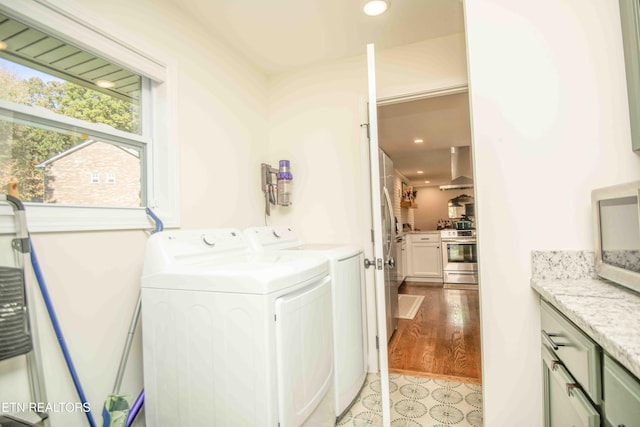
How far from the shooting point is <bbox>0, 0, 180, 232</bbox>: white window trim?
1.21m

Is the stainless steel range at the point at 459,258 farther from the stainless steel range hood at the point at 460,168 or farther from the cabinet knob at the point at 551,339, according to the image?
the cabinet knob at the point at 551,339

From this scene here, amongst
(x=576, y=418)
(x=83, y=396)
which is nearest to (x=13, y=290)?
(x=83, y=396)

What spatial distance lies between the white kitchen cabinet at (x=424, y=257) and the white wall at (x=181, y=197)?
13.8ft

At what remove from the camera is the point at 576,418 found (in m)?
0.89

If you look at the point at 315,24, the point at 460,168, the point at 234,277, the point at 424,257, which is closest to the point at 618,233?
the point at 234,277

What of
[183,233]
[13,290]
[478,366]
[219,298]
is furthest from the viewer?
[478,366]

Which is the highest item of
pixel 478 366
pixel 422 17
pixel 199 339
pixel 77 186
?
pixel 422 17

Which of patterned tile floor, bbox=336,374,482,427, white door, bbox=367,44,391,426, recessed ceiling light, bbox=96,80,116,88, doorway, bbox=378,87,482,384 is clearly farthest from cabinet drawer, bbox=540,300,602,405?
recessed ceiling light, bbox=96,80,116,88

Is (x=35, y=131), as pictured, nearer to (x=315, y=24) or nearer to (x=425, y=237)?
(x=315, y=24)

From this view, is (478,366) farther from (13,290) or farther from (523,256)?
(13,290)

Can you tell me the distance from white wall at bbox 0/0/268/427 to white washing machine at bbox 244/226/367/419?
391 millimetres

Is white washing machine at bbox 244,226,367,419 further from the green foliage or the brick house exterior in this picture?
the green foliage

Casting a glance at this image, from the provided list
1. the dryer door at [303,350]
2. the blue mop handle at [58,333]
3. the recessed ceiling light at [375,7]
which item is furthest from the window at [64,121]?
the recessed ceiling light at [375,7]

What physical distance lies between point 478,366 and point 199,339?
212 centimetres
